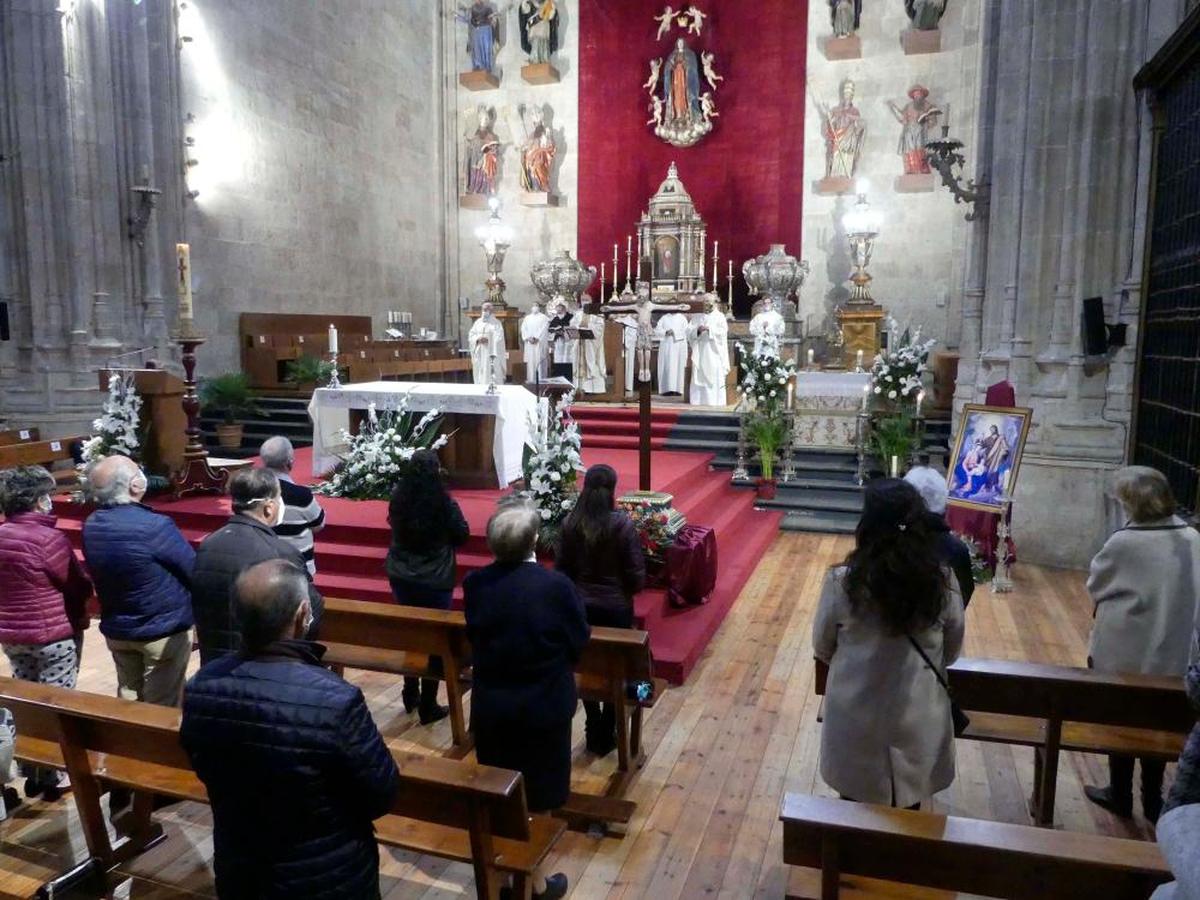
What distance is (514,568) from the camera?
3.06m

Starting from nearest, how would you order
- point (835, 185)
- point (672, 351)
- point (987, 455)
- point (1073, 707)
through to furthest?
point (1073, 707) → point (987, 455) → point (672, 351) → point (835, 185)

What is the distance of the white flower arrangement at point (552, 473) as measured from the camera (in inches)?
258

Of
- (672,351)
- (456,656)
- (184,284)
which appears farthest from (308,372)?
(456,656)

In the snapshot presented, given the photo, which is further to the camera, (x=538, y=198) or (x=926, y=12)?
(x=538, y=198)

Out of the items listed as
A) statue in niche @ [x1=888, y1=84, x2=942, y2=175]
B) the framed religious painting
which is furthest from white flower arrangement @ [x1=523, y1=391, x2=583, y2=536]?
statue in niche @ [x1=888, y1=84, x2=942, y2=175]

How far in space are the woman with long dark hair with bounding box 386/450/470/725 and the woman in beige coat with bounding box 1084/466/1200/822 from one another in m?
2.96

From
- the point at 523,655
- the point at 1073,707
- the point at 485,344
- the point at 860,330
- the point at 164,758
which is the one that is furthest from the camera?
the point at 860,330

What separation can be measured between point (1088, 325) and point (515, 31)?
45.3 ft

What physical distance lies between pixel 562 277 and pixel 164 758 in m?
14.1

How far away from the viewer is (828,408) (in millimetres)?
10422

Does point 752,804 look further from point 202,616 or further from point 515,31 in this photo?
point 515,31

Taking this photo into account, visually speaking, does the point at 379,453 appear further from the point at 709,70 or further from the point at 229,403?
the point at 709,70

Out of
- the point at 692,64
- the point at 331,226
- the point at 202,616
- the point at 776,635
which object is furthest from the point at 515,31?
the point at 202,616

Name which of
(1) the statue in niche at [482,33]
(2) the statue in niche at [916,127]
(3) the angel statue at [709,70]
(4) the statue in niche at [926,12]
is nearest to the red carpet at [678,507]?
(2) the statue in niche at [916,127]
